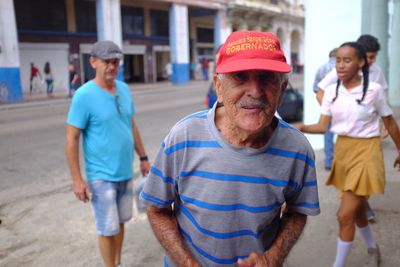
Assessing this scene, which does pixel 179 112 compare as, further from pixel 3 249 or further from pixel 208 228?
pixel 208 228

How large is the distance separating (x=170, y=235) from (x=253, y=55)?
882 millimetres

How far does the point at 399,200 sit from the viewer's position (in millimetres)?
4879

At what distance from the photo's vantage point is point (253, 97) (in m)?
1.58

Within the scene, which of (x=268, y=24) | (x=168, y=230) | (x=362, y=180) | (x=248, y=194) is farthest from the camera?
(x=268, y=24)

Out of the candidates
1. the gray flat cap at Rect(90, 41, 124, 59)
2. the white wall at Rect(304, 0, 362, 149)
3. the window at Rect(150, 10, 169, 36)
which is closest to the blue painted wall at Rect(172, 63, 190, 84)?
the window at Rect(150, 10, 169, 36)

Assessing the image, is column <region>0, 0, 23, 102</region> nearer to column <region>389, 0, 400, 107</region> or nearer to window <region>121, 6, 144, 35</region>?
window <region>121, 6, 144, 35</region>

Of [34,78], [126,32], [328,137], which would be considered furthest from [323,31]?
[126,32]

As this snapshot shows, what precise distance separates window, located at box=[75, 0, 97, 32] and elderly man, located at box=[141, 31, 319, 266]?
2622 cm

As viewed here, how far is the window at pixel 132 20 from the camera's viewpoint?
28875 mm

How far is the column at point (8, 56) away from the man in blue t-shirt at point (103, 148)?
57.6ft

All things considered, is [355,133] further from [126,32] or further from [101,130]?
[126,32]

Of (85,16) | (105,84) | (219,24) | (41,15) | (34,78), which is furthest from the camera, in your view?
(219,24)

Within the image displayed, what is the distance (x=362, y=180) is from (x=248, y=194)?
194 cm

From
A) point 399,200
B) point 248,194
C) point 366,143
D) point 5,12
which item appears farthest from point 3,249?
point 5,12
